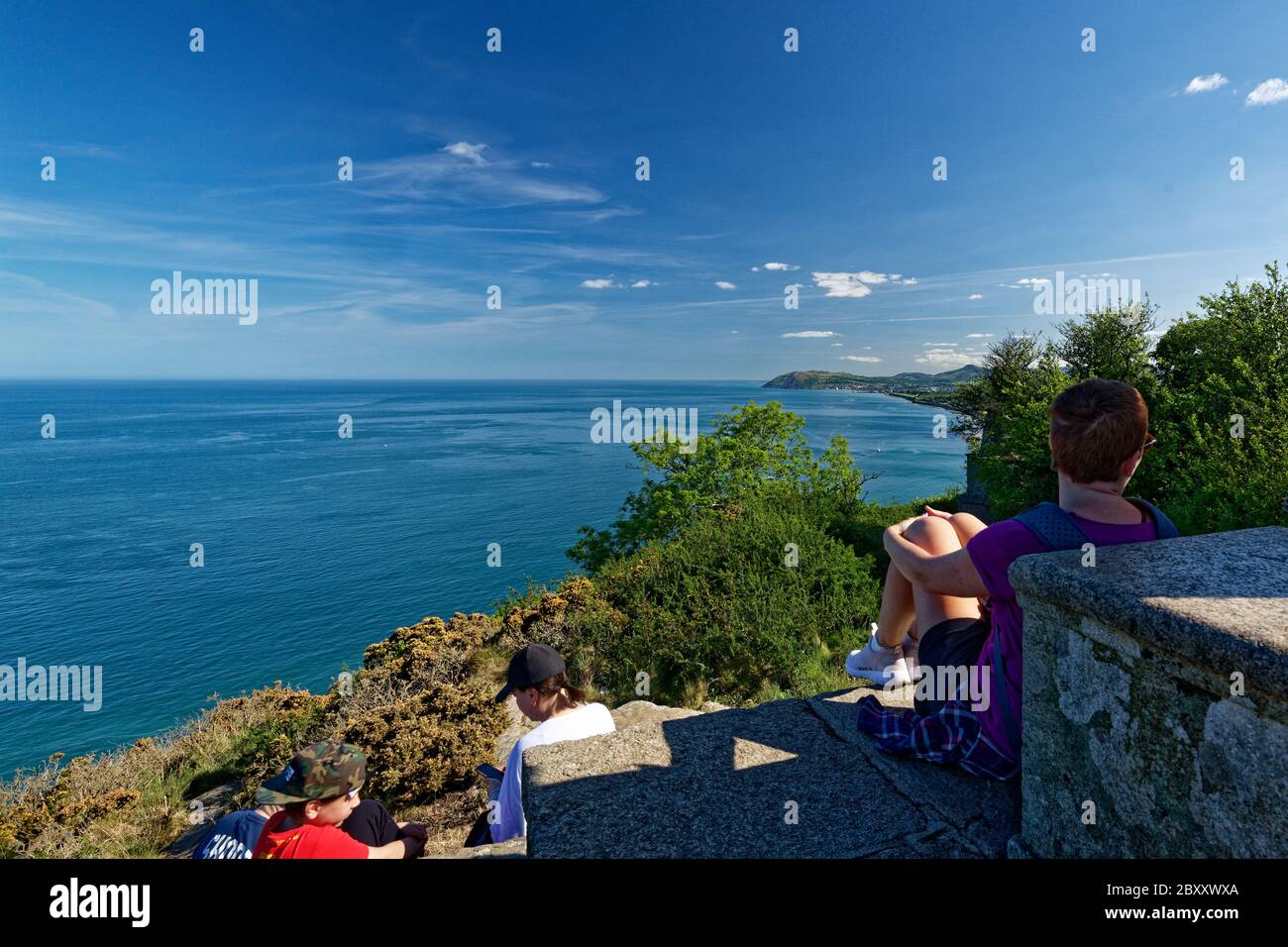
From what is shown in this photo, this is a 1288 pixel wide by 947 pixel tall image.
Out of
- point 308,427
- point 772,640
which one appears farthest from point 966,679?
point 308,427

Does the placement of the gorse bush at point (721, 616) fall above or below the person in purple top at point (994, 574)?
below

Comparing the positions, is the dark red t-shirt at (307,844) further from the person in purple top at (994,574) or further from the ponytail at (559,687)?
the person in purple top at (994,574)

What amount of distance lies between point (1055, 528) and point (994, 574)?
28 cm

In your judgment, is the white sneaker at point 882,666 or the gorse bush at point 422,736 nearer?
the white sneaker at point 882,666

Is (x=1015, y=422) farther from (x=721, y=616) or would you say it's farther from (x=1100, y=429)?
(x=1100, y=429)

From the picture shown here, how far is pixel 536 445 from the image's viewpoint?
89.9 metres

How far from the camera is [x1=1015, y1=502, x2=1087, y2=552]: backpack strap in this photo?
2406 millimetres

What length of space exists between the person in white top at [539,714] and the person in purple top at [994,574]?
1.66 metres

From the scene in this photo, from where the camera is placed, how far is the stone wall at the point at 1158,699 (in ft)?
5.09

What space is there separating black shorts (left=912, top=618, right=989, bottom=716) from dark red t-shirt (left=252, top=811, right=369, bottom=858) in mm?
2894

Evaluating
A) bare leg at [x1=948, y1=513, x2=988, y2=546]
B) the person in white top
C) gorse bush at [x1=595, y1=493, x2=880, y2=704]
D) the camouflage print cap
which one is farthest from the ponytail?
gorse bush at [x1=595, y1=493, x2=880, y2=704]

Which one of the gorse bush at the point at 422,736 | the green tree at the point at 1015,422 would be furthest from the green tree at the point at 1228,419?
the gorse bush at the point at 422,736
